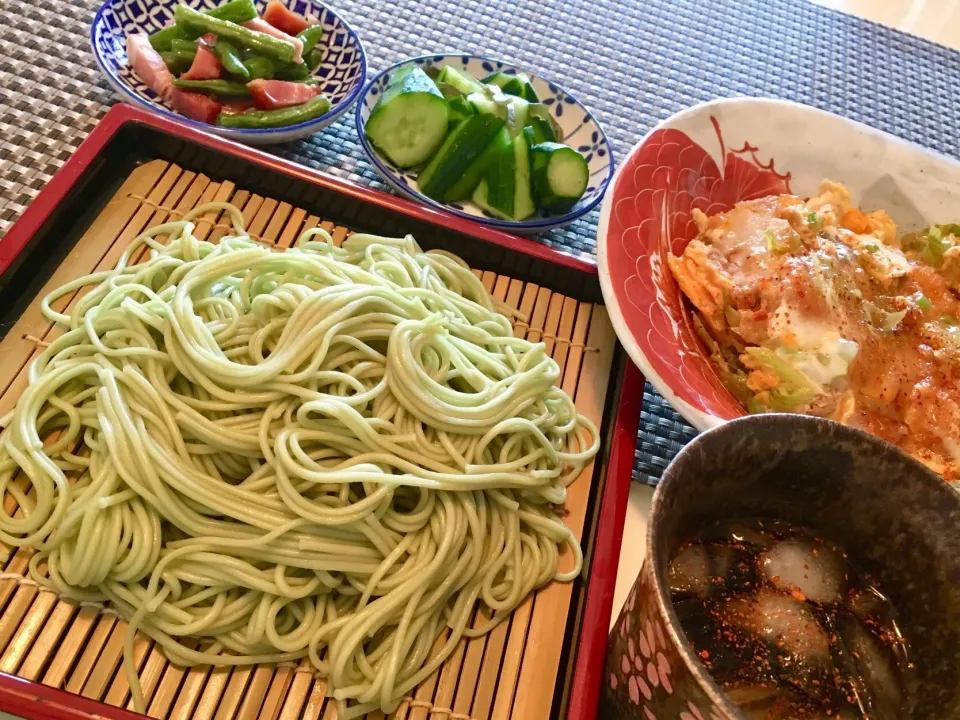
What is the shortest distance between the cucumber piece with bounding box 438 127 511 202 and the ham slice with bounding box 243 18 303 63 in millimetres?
619

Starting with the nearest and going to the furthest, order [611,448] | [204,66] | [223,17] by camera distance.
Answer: [611,448], [204,66], [223,17]

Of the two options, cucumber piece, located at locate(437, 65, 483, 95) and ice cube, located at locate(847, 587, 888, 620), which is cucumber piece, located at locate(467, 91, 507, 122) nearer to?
cucumber piece, located at locate(437, 65, 483, 95)

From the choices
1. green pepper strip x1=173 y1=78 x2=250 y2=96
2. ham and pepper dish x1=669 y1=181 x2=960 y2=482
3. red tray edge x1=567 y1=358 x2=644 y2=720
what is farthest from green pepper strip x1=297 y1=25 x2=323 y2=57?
red tray edge x1=567 y1=358 x2=644 y2=720

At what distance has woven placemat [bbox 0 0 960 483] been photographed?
6.27 feet

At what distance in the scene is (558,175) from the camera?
185 cm

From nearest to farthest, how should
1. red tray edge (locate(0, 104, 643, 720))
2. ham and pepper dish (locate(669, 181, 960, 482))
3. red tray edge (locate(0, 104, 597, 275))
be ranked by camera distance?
red tray edge (locate(0, 104, 643, 720))
ham and pepper dish (locate(669, 181, 960, 482))
red tray edge (locate(0, 104, 597, 275))

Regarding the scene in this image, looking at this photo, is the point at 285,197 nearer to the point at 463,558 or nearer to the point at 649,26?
the point at 463,558

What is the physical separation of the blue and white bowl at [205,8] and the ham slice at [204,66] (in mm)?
110

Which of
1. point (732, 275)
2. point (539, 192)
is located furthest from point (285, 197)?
point (732, 275)

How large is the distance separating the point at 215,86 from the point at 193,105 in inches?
3.6

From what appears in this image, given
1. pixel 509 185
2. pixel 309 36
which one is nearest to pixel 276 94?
pixel 309 36

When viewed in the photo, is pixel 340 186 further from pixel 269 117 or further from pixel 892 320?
pixel 892 320

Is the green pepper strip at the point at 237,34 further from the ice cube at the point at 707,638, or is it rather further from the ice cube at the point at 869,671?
the ice cube at the point at 869,671

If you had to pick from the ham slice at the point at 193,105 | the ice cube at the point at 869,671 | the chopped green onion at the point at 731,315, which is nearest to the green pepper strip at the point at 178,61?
the ham slice at the point at 193,105
